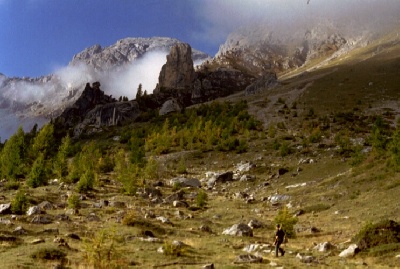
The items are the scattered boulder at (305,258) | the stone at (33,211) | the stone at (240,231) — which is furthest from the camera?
the stone at (33,211)

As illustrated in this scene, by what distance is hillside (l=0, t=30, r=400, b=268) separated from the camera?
66.0 feet

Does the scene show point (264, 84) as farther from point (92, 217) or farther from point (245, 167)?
point (92, 217)

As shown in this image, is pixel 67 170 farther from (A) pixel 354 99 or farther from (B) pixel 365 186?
(A) pixel 354 99

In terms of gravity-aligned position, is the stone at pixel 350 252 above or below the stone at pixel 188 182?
below

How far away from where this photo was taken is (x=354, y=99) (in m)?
125

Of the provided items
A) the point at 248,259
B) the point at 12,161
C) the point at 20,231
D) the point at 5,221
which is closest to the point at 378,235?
the point at 248,259

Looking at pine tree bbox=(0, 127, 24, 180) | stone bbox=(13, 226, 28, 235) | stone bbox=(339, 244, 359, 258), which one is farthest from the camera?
pine tree bbox=(0, 127, 24, 180)

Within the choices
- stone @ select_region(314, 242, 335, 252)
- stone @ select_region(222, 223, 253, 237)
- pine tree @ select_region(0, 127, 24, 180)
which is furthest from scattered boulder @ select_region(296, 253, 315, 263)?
pine tree @ select_region(0, 127, 24, 180)

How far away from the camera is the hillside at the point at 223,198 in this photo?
20.1m

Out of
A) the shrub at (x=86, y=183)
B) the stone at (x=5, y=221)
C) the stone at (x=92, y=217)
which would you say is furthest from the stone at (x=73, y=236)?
the shrub at (x=86, y=183)

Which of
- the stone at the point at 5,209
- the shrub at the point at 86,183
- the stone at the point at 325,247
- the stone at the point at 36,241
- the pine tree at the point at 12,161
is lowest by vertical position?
the stone at the point at 325,247

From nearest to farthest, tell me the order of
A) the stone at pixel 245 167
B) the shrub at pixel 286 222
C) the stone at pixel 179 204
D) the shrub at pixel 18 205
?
the shrub at pixel 286 222 < the shrub at pixel 18 205 < the stone at pixel 179 204 < the stone at pixel 245 167

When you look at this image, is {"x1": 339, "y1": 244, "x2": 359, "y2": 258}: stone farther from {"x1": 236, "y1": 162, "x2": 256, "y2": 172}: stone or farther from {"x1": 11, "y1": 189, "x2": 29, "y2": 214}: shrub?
{"x1": 236, "y1": 162, "x2": 256, "y2": 172}: stone

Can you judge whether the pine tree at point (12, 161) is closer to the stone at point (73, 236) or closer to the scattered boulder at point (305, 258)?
the stone at point (73, 236)
